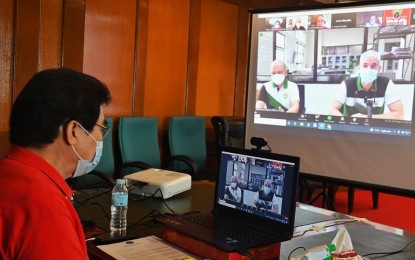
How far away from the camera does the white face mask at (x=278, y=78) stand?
2.52 meters

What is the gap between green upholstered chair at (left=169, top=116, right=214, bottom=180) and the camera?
14.7ft

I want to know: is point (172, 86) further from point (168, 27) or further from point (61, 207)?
point (61, 207)

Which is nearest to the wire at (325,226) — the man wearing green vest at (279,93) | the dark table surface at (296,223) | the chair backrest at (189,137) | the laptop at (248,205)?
the dark table surface at (296,223)

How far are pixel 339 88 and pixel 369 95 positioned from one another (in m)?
0.16

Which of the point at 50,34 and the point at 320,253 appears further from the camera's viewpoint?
the point at 50,34

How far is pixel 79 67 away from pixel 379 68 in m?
2.78

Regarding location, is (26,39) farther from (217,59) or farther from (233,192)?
(233,192)

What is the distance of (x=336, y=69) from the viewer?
2.28 m

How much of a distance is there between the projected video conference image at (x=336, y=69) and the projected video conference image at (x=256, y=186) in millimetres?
759

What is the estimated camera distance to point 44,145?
1.15 m

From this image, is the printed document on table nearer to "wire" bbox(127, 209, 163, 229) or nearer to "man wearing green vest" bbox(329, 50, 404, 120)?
"wire" bbox(127, 209, 163, 229)

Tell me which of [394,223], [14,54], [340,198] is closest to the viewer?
[14,54]

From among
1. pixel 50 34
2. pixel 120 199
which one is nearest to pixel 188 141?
pixel 50 34

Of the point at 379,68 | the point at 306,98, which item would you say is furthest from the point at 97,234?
the point at 379,68
